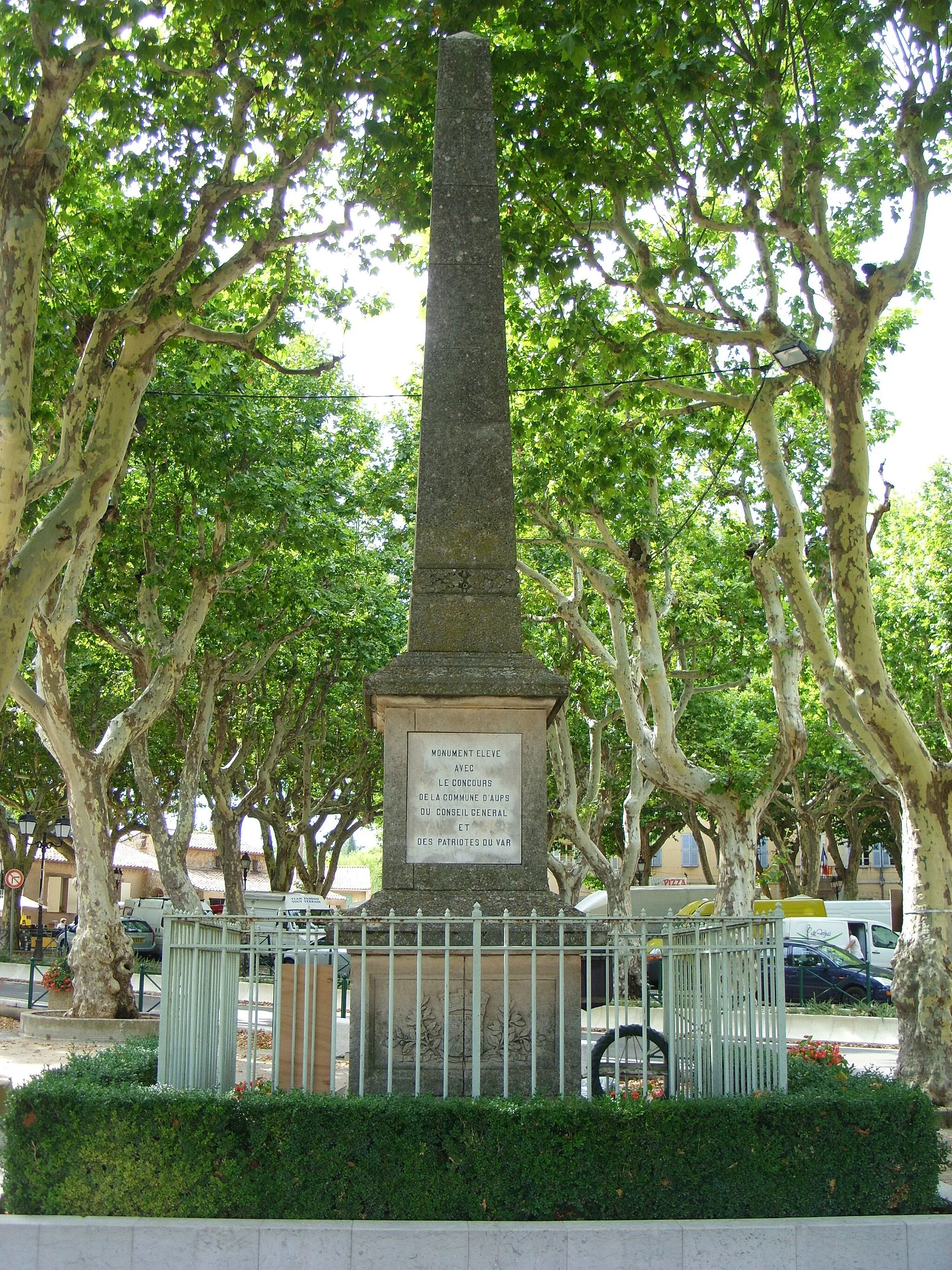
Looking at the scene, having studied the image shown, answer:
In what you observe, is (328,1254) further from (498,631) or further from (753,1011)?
(498,631)

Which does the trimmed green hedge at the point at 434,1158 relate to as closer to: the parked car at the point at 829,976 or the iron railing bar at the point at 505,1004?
the iron railing bar at the point at 505,1004

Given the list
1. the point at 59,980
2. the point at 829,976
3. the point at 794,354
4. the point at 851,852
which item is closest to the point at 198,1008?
the point at 794,354

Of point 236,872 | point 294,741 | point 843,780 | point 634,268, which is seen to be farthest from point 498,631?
point 843,780

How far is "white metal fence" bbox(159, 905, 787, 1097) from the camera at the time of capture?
6.62m

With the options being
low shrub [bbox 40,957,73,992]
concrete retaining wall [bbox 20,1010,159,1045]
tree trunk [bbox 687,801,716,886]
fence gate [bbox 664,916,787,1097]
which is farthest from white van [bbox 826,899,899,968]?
fence gate [bbox 664,916,787,1097]

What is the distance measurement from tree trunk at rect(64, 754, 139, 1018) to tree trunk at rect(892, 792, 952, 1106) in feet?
33.2

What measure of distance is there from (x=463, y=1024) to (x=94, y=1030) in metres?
10.7

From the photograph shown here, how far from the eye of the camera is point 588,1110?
19.5ft

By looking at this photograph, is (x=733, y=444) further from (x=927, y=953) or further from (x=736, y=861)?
(x=927, y=953)

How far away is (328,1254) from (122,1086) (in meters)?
1.43

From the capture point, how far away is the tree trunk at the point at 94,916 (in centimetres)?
1612

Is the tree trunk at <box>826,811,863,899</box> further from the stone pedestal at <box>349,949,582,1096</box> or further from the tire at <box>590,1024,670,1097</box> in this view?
the stone pedestal at <box>349,949,582,1096</box>

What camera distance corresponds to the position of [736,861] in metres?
18.4

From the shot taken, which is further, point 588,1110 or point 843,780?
point 843,780
